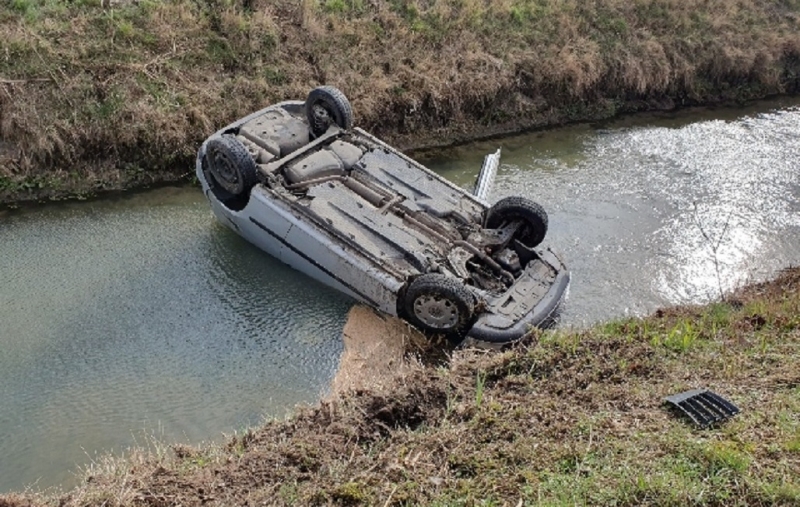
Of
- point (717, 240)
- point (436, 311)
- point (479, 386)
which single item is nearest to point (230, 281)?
point (436, 311)

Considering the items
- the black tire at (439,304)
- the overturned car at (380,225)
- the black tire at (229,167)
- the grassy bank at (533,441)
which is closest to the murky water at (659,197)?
the overturned car at (380,225)

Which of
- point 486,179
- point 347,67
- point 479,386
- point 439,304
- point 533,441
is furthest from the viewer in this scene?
point 347,67

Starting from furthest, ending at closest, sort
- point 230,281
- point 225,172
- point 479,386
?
point 225,172 → point 230,281 → point 479,386

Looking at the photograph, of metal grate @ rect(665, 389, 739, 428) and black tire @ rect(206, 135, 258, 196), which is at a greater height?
black tire @ rect(206, 135, 258, 196)

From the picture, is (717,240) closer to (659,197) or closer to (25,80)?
(659,197)

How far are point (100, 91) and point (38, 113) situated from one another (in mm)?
1073

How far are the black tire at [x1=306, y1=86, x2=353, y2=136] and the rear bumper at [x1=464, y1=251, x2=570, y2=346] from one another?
4.23 meters

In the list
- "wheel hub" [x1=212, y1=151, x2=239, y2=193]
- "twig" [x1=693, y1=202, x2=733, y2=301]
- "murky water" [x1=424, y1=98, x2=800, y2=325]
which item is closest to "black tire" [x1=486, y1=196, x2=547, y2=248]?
"murky water" [x1=424, y1=98, x2=800, y2=325]

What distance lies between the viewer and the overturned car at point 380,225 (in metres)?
8.83

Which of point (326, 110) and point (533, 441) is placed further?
point (326, 110)

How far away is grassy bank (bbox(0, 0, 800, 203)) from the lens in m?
12.5

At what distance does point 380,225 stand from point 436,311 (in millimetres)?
1527

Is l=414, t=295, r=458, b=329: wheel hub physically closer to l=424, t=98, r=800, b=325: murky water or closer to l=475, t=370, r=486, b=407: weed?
l=475, t=370, r=486, b=407: weed

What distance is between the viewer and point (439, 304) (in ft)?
28.6
